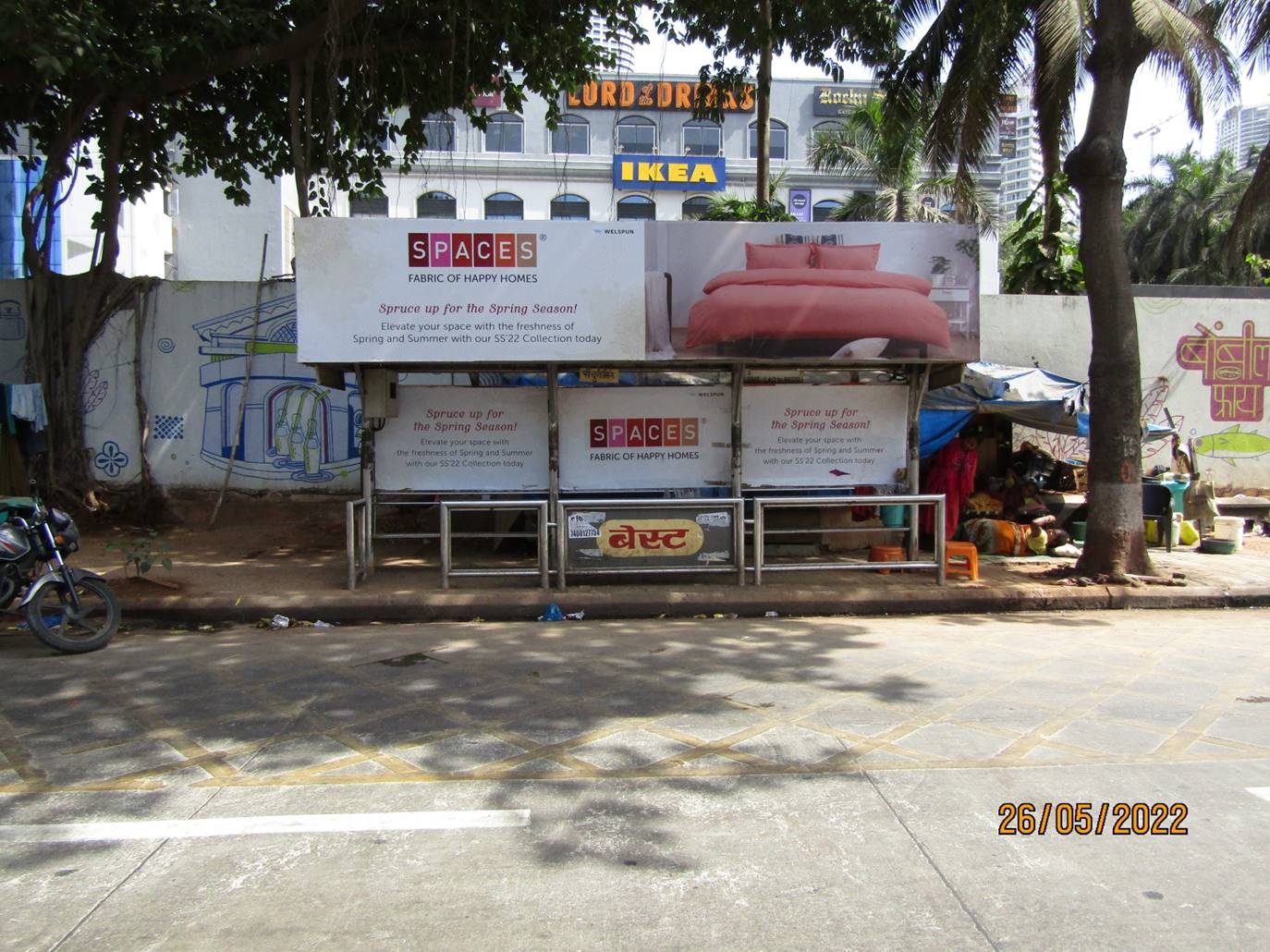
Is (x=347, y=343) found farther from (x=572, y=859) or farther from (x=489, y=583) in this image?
(x=572, y=859)

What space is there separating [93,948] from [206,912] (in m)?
0.35

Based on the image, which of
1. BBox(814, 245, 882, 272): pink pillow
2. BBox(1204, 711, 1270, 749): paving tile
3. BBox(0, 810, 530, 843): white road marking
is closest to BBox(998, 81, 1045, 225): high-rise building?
BBox(814, 245, 882, 272): pink pillow

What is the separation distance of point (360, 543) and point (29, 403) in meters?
5.70

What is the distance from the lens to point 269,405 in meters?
12.8

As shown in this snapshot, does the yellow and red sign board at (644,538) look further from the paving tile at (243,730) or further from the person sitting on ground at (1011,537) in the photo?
the person sitting on ground at (1011,537)

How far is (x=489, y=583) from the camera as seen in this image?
949 centimetres

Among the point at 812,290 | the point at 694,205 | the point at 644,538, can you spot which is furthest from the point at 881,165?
the point at 694,205

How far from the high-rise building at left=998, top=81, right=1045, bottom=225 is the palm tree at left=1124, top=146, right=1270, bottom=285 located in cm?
550

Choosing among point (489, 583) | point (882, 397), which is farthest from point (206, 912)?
point (882, 397)

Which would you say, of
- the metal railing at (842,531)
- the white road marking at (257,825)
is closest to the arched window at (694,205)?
the metal railing at (842,531)

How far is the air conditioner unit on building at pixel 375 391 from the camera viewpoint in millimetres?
9656

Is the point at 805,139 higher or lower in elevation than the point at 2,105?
higher
